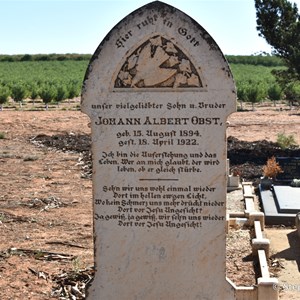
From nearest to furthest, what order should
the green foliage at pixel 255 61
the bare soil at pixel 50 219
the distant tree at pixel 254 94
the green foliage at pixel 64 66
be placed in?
the bare soil at pixel 50 219 < the distant tree at pixel 254 94 < the green foliage at pixel 64 66 < the green foliage at pixel 255 61

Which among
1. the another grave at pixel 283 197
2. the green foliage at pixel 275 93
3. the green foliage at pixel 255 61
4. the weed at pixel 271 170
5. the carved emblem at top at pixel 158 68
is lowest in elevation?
the another grave at pixel 283 197

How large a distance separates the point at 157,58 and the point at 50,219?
296 inches

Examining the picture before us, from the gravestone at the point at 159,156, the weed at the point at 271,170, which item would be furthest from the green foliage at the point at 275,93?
the gravestone at the point at 159,156

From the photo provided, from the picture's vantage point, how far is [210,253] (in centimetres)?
570

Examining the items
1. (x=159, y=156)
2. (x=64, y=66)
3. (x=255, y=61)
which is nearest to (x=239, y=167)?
(x=159, y=156)

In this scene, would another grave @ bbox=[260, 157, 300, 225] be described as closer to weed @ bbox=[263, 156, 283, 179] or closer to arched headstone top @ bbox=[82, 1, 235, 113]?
weed @ bbox=[263, 156, 283, 179]

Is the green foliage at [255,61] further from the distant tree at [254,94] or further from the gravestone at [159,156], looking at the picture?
the gravestone at [159,156]

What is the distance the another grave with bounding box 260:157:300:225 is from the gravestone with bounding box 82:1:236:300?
6541mm

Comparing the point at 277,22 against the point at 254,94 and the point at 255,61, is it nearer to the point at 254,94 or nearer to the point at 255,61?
the point at 254,94

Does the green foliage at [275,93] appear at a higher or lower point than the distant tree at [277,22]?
lower

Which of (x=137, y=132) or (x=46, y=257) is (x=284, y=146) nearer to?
(x=46, y=257)

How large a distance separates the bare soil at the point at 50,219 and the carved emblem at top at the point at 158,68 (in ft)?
11.3

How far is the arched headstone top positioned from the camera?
5.39m

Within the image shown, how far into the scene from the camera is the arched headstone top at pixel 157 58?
17.7 ft
